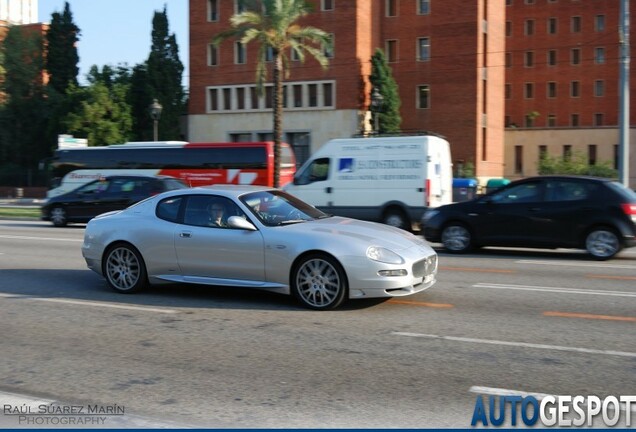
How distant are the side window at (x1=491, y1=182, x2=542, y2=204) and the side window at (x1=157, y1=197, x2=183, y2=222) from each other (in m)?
7.30

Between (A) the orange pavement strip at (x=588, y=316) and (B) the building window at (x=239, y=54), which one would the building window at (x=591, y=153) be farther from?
(A) the orange pavement strip at (x=588, y=316)

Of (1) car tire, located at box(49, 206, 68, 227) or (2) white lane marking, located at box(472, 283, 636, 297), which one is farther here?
(1) car tire, located at box(49, 206, 68, 227)

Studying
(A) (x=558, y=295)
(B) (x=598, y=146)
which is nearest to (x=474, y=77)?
(B) (x=598, y=146)

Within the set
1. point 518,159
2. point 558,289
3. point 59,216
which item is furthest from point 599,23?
point 558,289

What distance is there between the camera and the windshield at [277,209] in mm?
9086

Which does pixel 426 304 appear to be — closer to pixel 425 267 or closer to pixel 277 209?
pixel 425 267

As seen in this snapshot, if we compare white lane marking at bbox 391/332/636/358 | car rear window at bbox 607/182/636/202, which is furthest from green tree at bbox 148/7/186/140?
white lane marking at bbox 391/332/636/358

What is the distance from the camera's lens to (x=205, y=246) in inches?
360

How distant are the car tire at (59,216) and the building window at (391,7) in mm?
38641

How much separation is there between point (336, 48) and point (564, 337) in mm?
47946

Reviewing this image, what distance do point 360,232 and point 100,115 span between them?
164ft

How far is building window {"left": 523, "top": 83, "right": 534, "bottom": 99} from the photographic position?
7106cm

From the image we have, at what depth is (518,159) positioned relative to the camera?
66.8 m

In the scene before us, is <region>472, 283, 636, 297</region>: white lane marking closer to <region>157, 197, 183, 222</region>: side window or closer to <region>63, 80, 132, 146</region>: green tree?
<region>157, 197, 183, 222</region>: side window
